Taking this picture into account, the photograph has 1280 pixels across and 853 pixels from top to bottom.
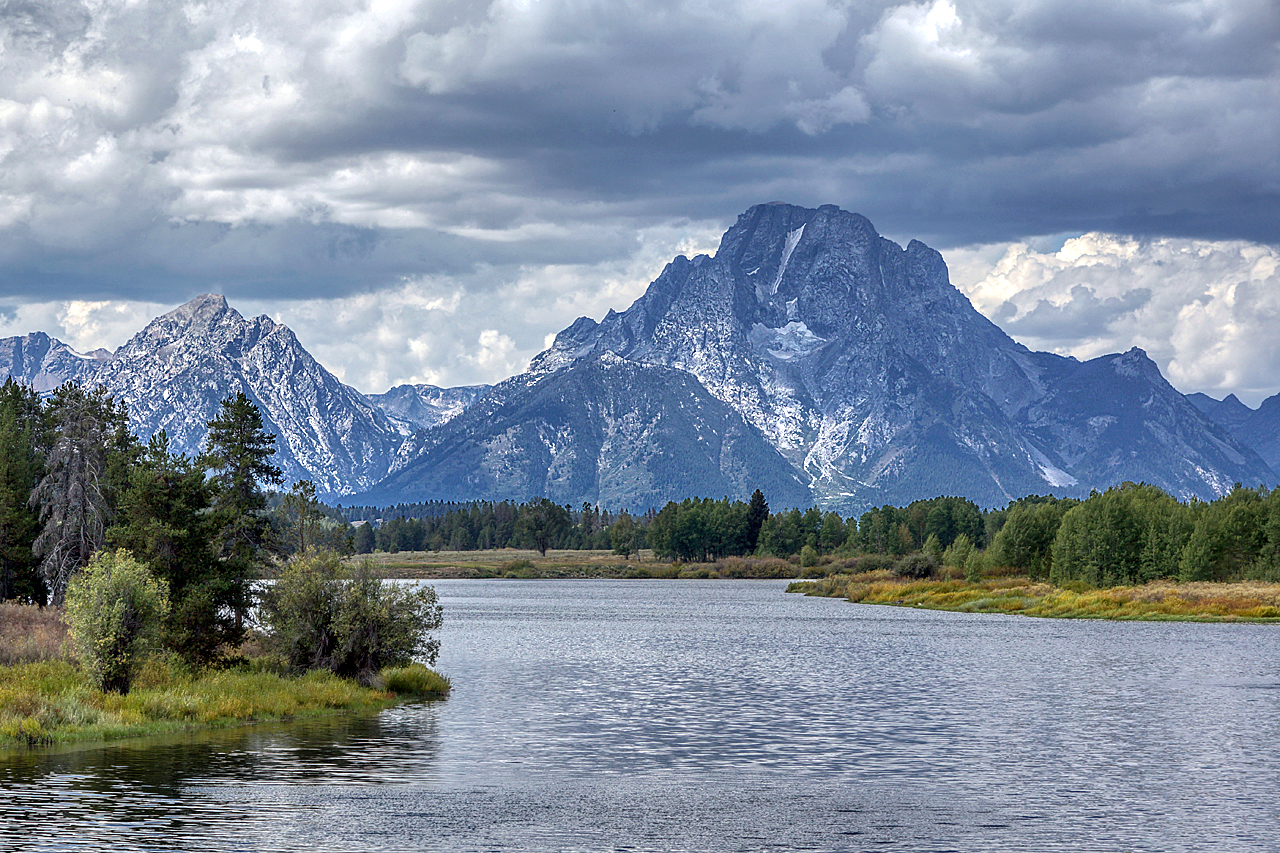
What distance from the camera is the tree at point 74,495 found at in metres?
90.5

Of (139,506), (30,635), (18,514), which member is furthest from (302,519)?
(139,506)

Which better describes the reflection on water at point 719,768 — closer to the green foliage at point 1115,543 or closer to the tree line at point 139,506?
the tree line at point 139,506

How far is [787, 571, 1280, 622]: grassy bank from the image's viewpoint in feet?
469

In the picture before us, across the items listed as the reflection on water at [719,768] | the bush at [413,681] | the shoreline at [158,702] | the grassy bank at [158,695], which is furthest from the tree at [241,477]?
the shoreline at [158,702]

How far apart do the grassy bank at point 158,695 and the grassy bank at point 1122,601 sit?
341 ft

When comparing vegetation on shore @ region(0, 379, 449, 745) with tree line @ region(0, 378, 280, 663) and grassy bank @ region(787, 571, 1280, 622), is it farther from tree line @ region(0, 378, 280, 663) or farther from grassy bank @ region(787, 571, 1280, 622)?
grassy bank @ region(787, 571, 1280, 622)

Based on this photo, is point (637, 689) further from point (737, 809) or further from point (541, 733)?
point (737, 809)

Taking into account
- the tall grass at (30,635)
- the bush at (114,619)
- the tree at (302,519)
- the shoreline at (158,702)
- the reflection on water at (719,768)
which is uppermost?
the tree at (302,519)

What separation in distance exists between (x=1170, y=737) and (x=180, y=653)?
159 ft

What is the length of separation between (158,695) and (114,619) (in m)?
→ 3.89

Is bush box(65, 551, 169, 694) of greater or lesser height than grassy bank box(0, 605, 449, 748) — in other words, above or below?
above

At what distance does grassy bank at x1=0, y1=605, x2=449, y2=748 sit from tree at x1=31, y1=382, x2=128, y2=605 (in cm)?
1931

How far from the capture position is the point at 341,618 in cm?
6281

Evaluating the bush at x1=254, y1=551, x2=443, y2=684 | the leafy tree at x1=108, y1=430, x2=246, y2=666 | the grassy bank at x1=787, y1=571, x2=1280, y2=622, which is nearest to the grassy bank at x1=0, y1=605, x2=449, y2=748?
the bush at x1=254, y1=551, x2=443, y2=684
